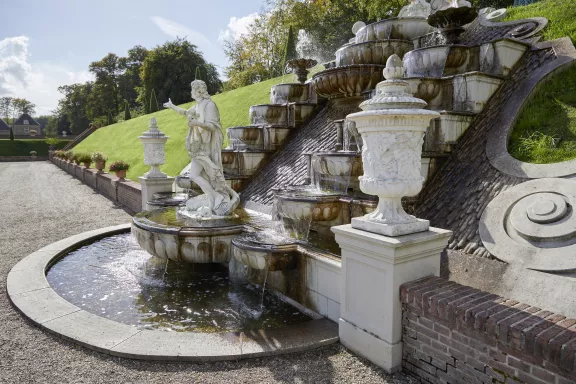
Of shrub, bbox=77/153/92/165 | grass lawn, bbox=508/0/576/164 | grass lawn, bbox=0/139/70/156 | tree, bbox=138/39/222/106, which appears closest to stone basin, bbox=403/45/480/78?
grass lawn, bbox=508/0/576/164

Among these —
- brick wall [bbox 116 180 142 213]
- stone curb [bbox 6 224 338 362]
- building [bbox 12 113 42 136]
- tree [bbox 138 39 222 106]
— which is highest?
tree [bbox 138 39 222 106]

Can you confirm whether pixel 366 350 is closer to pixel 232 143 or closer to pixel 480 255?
pixel 480 255

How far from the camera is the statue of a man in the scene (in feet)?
21.6

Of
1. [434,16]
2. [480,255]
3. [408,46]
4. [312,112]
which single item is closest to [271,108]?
[312,112]

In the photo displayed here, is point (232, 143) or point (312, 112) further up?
point (312, 112)

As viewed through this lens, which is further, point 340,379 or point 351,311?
point 351,311

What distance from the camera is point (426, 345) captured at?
3336mm

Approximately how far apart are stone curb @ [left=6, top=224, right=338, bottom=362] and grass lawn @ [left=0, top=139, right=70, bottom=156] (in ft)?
187

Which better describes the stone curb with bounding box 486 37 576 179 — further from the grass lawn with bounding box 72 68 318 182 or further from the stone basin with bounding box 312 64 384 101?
the grass lawn with bounding box 72 68 318 182

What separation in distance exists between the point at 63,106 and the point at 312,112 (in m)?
70.1

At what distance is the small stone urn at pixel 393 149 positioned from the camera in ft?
11.3

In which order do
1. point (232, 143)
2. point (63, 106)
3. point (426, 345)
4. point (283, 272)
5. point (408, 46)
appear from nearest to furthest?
point (426, 345) → point (283, 272) → point (408, 46) → point (232, 143) → point (63, 106)

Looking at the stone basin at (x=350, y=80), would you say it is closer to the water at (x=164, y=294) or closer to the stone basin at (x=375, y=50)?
the stone basin at (x=375, y=50)

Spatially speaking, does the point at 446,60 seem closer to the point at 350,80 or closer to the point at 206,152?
the point at 350,80
